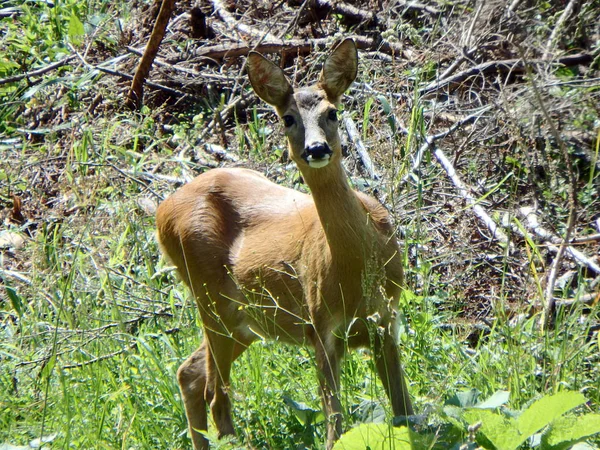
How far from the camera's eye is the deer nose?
4.14 metres

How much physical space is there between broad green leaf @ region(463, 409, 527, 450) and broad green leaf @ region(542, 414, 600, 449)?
0.37ft

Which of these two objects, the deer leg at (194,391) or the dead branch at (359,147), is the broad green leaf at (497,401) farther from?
the dead branch at (359,147)

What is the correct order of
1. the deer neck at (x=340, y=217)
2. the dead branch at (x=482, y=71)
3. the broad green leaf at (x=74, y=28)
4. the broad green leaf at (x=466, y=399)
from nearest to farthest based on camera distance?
the broad green leaf at (x=466, y=399)
the deer neck at (x=340, y=217)
the dead branch at (x=482, y=71)
the broad green leaf at (x=74, y=28)

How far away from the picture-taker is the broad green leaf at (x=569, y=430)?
11.1ft

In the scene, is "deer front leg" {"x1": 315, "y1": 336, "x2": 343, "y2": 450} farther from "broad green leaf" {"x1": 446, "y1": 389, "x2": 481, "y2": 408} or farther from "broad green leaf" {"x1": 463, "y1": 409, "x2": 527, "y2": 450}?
"broad green leaf" {"x1": 463, "y1": 409, "x2": 527, "y2": 450}

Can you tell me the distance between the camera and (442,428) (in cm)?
359

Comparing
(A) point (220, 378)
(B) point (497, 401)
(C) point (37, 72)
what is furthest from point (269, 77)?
(C) point (37, 72)

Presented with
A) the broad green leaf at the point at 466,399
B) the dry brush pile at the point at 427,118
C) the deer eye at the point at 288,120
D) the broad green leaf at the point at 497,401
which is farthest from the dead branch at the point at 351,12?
the broad green leaf at the point at 497,401

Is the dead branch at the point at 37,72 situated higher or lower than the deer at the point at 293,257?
lower

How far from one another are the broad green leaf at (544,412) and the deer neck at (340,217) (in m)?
1.11

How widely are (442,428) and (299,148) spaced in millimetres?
1479

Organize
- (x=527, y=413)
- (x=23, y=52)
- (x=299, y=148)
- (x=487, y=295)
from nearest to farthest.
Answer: (x=527, y=413) < (x=299, y=148) < (x=487, y=295) < (x=23, y=52)

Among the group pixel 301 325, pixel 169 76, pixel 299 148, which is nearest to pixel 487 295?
pixel 301 325

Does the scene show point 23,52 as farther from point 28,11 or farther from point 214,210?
point 214,210
